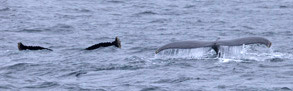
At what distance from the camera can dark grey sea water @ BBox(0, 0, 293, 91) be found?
1473 cm

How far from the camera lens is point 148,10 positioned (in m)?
33.4

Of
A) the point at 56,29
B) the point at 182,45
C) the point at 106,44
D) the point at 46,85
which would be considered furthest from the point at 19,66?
the point at 56,29

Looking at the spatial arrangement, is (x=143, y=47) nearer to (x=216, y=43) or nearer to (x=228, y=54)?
(x=228, y=54)

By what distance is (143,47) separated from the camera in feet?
67.8

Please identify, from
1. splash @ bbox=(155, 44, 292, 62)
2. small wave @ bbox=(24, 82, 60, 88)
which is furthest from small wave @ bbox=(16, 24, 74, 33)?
small wave @ bbox=(24, 82, 60, 88)

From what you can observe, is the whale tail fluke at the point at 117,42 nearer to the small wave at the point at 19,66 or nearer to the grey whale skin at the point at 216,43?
the small wave at the point at 19,66

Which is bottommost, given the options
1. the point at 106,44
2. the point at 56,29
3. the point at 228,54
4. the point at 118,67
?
the point at 118,67

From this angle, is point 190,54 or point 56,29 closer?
point 190,54

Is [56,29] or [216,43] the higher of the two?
[56,29]

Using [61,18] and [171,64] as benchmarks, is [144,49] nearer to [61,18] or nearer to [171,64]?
[171,64]

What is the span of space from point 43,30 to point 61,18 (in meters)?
4.47

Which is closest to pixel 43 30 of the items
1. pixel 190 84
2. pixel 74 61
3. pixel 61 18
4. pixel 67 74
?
pixel 61 18

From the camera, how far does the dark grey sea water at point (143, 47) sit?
14.7m

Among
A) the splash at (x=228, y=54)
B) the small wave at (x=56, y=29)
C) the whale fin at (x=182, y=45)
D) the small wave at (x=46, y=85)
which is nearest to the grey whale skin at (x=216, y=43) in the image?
the whale fin at (x=182, y=45)
